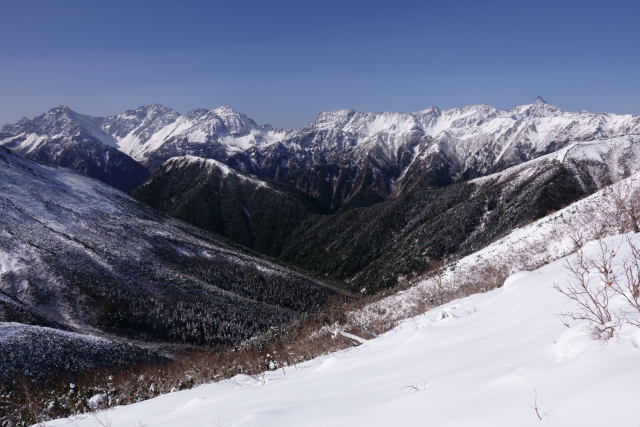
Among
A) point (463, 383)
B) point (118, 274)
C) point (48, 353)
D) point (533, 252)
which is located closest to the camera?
point (463, 383)

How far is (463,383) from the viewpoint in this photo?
419cm

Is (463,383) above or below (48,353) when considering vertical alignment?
above

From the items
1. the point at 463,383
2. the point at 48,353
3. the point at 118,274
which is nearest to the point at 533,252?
the point at 463,383

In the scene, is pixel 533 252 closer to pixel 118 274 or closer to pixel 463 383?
pixel 463 383

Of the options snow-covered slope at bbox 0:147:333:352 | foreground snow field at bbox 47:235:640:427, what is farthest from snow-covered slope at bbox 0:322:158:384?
foreground snow field at bbox 47:235:640:427

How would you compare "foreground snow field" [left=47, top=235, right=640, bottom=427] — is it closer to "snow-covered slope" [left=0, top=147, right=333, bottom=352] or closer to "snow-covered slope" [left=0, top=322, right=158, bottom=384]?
"snow-covered slope" [left=0, top=322, right=158, bottom=384]

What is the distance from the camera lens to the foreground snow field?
3172 millimetres

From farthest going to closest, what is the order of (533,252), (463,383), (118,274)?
1. (118,274)
2. (533,252)
3. (463,383)

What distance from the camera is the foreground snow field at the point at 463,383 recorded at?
3.17 meters

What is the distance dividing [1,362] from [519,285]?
129 ft

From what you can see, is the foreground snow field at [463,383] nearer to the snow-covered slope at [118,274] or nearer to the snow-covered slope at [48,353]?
the snow-covered slope at [48,353]

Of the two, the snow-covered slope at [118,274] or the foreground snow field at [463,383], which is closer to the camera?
the foreground snow field at [463,383]

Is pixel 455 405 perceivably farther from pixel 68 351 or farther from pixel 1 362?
pixel 68 351

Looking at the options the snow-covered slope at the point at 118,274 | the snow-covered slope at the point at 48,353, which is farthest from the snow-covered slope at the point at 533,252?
the snow-covered slope at the point at 118,274
